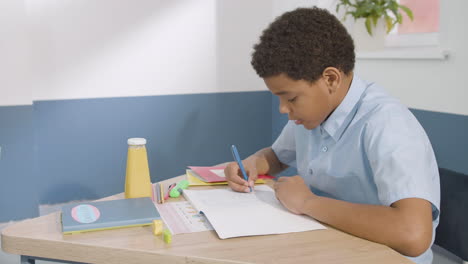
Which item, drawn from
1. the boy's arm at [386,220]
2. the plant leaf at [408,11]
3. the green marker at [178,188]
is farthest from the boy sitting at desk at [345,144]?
the plant leaf at [408,11]

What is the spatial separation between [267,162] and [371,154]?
1.56 ft

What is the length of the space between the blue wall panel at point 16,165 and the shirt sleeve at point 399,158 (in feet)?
6.26

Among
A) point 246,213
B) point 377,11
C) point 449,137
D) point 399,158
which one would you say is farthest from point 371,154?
point 377,11

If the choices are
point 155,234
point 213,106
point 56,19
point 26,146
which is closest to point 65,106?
point 26,146

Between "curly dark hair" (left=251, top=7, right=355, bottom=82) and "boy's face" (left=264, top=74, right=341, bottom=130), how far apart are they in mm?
16

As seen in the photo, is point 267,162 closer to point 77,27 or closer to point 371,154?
point 371,154

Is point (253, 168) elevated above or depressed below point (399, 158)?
below

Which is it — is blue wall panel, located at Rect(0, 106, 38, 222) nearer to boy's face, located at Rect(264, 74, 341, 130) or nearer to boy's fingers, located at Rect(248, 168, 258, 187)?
boy's fingers, located at Rect(248, 168, 258, 187)

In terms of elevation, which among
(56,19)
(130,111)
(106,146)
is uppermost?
(56,19)

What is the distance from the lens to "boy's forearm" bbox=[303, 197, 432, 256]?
839 millimetres

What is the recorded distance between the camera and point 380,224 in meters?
0.86

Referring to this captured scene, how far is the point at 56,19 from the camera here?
2373 millimetres

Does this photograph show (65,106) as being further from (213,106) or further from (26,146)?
(213,106)

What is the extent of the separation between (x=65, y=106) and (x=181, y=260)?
6.14ft
